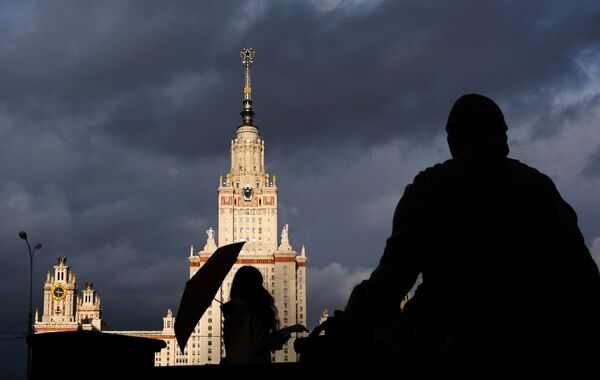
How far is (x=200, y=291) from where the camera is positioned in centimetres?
718

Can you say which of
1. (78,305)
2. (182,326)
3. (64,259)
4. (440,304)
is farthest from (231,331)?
(78,305)

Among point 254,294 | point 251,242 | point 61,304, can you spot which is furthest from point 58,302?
point 254,294

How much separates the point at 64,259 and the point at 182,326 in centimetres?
12810

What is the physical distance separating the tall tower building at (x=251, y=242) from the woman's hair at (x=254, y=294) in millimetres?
112392

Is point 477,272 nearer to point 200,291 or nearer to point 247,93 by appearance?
point 200,291

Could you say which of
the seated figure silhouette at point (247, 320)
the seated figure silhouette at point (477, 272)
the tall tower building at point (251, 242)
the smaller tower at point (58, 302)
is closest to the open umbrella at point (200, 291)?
the seated figure silhouette at point (247, 320)

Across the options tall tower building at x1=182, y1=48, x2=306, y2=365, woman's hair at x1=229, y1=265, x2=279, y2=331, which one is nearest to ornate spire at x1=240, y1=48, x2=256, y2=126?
tall tower building at x1=182, y1=48, x2=306, y2=365

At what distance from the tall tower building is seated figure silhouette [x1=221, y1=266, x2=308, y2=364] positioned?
11242 cm

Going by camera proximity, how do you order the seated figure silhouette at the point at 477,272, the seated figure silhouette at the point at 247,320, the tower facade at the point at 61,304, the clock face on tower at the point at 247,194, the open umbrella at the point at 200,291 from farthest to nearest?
the clock face on tower at the point at 247,194 < the tower facade at the point at 61,304 < the seated figure silhouette at the point at 247,320 < the open umbrella at the point at 200,291 < the seated figure silhouette at the point at 477,272

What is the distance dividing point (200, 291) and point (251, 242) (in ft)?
402

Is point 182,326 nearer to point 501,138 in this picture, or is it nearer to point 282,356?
point 501,138

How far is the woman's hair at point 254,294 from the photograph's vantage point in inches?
327

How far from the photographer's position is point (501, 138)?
17.5ft

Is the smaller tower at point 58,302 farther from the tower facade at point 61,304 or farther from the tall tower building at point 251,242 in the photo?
the tall tower building at point 251,242
